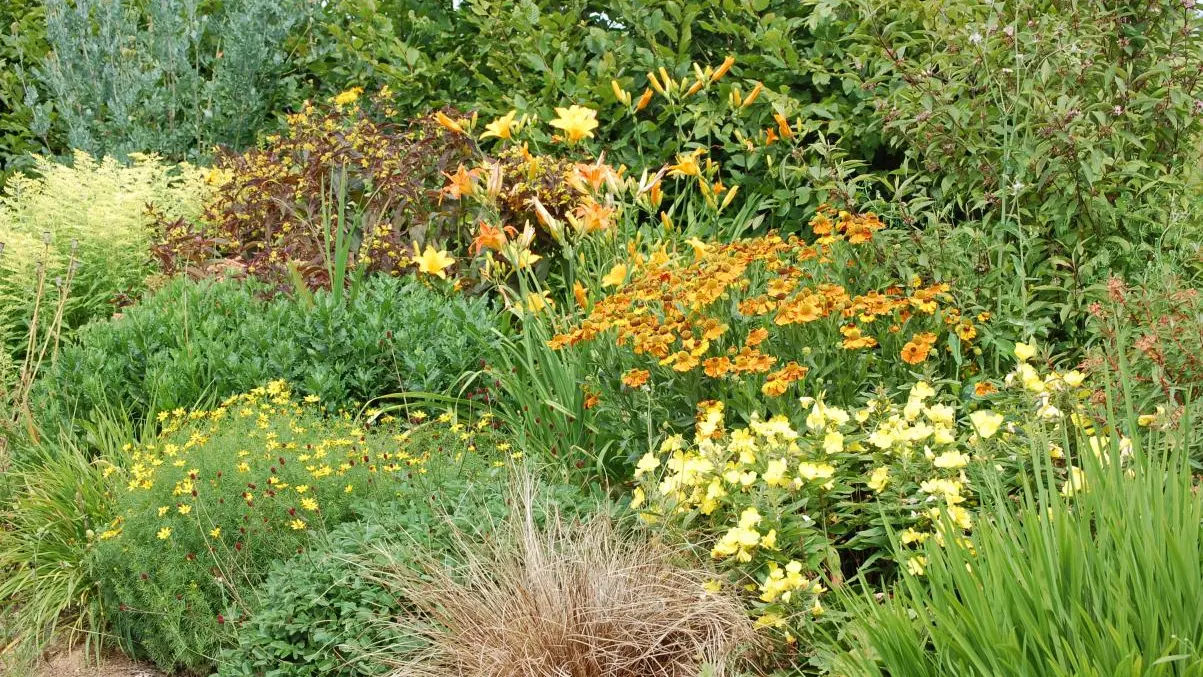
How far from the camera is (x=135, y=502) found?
392cm

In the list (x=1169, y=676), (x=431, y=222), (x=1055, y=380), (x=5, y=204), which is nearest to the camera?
(x=1169, y=676)

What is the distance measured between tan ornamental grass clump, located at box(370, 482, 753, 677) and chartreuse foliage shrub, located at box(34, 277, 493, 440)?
1.68 meters

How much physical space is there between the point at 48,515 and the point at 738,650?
2847 mm

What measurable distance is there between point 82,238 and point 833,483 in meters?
5.10

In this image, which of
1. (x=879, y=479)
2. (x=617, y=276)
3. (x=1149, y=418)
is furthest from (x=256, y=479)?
(x=1149, y=418)

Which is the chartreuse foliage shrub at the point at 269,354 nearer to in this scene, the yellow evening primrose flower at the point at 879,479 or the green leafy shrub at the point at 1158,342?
the yellow evening primrose flower at the point at 879,479

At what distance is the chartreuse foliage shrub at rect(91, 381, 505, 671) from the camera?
3648 mm

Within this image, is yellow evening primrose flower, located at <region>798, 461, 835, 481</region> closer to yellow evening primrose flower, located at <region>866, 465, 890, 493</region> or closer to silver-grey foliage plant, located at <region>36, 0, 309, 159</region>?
yellow evening primrose flower, located at <region>866, 465, 890, 493</region>

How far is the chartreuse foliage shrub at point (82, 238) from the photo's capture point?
6414 mm

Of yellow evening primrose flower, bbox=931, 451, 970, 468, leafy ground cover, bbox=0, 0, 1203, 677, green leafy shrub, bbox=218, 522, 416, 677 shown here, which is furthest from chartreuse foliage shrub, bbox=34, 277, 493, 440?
yellow evening primrose flower, bbox=931, 451, 970, 468

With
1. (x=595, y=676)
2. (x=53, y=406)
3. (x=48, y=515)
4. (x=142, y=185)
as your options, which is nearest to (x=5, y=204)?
(x=142, y=185)

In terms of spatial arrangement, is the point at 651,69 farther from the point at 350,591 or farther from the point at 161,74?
the point at 161,74

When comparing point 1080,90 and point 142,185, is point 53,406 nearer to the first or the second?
point 142,185

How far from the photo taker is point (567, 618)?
310cm
